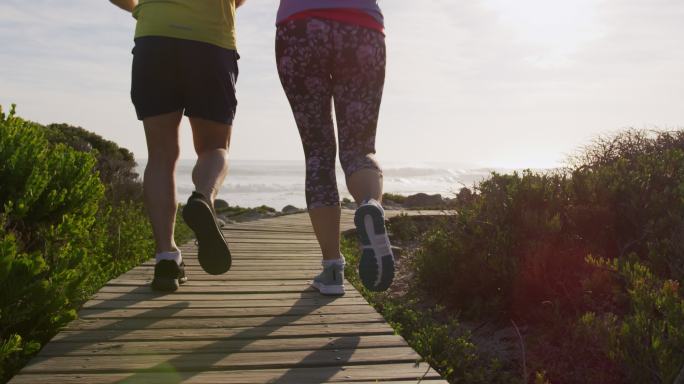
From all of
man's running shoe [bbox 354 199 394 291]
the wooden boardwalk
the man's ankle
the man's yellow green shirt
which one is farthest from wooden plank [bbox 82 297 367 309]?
the man's yellow green shirt

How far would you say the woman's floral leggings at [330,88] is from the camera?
3.23 m

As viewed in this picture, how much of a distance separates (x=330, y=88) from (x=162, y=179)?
1196mm

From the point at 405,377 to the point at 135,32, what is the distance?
258cm

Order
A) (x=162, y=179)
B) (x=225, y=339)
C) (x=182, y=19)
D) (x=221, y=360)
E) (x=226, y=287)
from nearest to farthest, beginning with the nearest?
(x=221, y=360) → (x=225, y=339) → (x=182, y=19) → (x=162, y=179) → (x=226, y=287)

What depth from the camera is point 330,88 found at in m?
3.41

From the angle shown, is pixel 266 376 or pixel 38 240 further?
pixel 38 240

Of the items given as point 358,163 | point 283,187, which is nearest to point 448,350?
point 358,163

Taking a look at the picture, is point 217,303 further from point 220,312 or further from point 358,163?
point 358,163

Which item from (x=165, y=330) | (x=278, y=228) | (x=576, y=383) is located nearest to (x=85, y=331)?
(x=165, y=330)

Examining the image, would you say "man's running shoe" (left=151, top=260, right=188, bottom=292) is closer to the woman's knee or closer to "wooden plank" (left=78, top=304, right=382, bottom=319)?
"wooden plank" (left=78, top=304, right=382, bottom=319)

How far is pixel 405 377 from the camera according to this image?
7.94ft

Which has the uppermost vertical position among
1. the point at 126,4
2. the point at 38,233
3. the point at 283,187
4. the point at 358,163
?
the point at 126,4

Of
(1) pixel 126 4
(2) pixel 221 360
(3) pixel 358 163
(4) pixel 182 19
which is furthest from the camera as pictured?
(1) pixel 126 4

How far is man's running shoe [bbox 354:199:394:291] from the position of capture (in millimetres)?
2805
